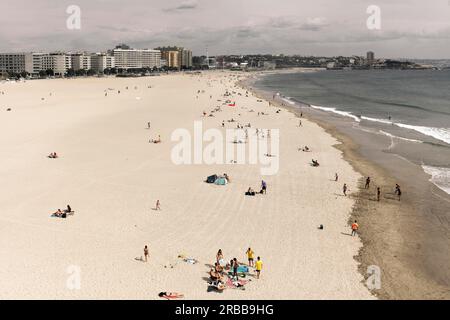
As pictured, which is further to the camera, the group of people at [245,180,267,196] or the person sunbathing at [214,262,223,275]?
the group of people at [245,180,267,196]

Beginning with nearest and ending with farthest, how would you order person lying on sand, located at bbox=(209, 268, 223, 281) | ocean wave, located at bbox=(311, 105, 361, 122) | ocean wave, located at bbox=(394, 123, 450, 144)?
person lying on sand, located at bbox=(209, 268, 223, 281) → ocean wave, located at bbox=(394, 123, 450, 144) → ocean wave, located at bbox=(311, 105, 361, 122)

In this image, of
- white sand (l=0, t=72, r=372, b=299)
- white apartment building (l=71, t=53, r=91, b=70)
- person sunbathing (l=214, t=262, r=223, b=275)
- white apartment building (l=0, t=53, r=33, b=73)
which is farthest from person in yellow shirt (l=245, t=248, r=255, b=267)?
white apartment building (l=71, t=53, r=91, b=70)

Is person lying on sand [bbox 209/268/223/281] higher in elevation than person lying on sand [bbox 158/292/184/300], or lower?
higher

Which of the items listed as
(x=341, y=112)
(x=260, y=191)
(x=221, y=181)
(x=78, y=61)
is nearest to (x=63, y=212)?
(x=221, y=181)

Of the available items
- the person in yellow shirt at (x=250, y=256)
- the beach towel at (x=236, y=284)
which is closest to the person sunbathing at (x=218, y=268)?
the beach towel at (x=236, y=284)

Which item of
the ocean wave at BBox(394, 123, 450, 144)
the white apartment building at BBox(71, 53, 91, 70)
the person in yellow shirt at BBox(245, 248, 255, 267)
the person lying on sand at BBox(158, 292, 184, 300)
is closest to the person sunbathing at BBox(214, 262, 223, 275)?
the person in yellow shirt at BBox(245, 248, 255, 267)

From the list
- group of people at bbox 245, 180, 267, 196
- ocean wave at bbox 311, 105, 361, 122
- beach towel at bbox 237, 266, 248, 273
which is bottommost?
beach towel at bbox 237, 266, 248, 273

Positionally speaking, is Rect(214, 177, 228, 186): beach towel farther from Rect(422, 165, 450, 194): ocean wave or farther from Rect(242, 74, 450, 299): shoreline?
Rect(422, 165, 450, 194): ocean wave

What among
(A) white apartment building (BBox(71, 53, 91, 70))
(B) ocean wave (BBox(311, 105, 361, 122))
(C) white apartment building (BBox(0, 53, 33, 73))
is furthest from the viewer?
(A) white apartment building (BBox(71, 53, 91, 70))
